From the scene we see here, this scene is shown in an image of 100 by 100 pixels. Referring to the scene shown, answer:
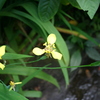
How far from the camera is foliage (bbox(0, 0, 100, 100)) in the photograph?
3.16ft

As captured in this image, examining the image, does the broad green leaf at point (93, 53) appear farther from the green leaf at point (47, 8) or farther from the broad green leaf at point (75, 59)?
the green leaf at point (47, 8)

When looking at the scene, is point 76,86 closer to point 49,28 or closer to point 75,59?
point 75,59

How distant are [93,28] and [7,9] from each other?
734 mm

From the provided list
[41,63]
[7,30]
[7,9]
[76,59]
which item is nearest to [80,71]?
[76,59]

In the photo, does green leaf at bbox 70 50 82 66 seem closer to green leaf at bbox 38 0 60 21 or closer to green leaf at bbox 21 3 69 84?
green leaf at bbox 21 3 69 84

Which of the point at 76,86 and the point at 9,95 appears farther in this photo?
the point at 76,86

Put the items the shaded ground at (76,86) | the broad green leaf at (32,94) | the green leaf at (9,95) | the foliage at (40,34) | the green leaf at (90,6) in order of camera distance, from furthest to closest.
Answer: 1. the shaded ground at (76,86)
2. the broad green leaf at (32,94)
3. the foliage at (40,34)
4. the green leaf at (90,6)
5. the green leaf at (9,95)

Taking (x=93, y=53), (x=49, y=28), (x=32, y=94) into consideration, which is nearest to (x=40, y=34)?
(x=49, y=28)

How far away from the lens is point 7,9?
3.60 ft

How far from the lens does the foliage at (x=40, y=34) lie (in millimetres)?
964

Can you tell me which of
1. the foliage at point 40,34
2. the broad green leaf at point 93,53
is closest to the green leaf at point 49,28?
the foliage at point 40,34

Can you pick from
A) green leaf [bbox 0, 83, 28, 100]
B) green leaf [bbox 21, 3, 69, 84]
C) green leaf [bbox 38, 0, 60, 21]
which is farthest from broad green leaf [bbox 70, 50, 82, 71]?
green leaf [bbox 0, 83, 28, 100]

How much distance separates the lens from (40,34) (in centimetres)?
113

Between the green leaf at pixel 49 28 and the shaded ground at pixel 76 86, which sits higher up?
the green leaf at pixel 49 28
